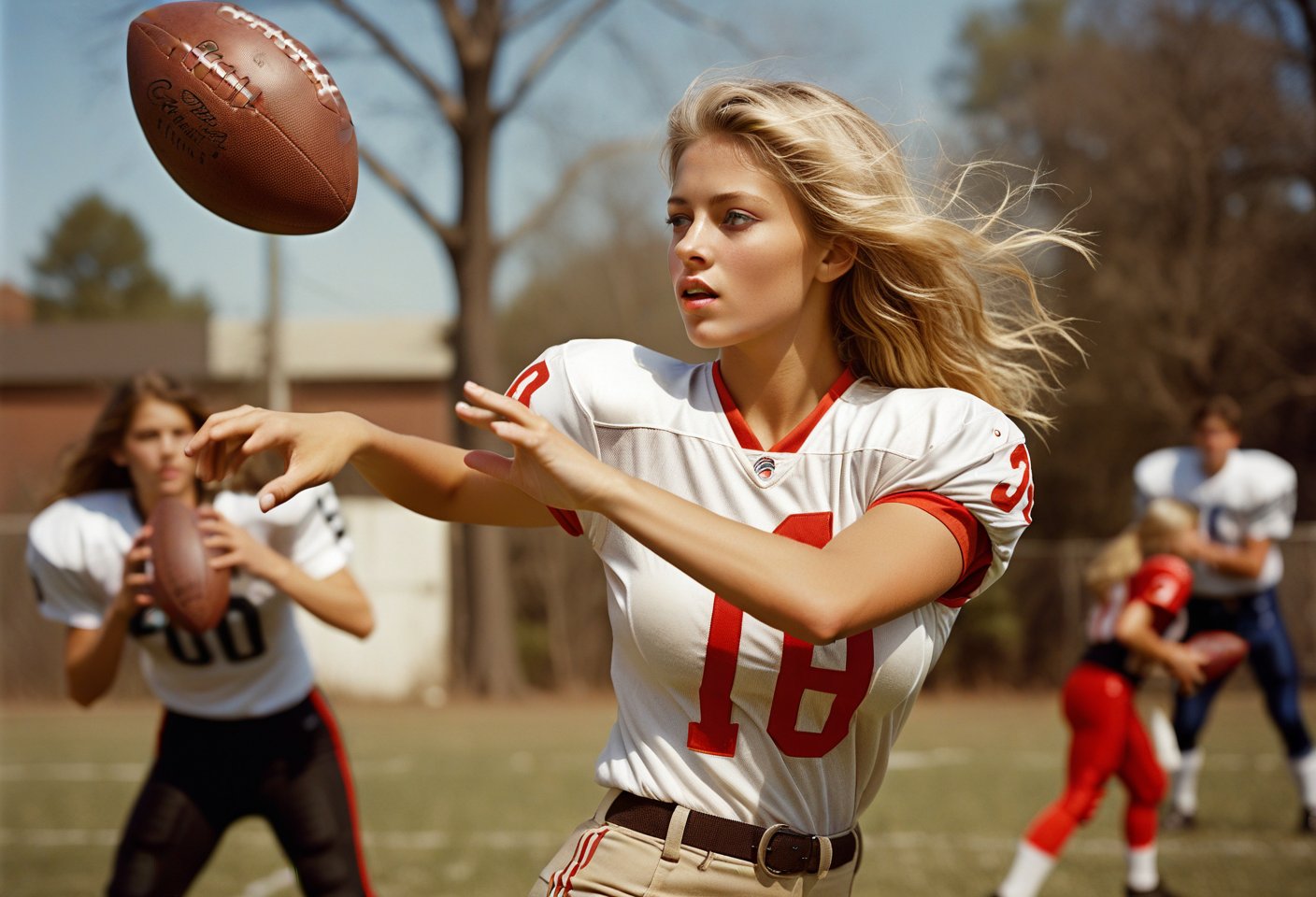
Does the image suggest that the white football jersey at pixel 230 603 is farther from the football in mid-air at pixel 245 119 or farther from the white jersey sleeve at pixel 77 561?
the football in mid-air at pixel 245 119

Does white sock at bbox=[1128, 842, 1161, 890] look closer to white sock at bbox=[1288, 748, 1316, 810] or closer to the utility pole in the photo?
white sock at bbox=[1288, 748, 1316, 810]

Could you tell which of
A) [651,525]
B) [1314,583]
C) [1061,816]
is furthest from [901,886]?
[1314,583]

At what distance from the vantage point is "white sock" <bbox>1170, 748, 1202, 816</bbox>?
6332 millimetres

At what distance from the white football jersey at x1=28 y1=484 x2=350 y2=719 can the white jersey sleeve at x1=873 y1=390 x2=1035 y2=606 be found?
2067mm

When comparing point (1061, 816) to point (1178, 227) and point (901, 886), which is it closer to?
point (901, 886)

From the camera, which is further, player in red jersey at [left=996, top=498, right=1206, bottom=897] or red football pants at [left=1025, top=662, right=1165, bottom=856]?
red football pants at [left=1025, top=662, right=1165, bottom=856]

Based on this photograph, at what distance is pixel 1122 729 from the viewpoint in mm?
4703

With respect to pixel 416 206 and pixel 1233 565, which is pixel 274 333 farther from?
pixel 1233 565

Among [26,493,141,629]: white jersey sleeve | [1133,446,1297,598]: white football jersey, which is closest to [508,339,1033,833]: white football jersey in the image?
[26,493,141,629]: white jersey sleeve

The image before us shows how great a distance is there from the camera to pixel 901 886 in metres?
5.21

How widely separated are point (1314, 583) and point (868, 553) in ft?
43.2

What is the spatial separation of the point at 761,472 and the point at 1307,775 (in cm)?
507

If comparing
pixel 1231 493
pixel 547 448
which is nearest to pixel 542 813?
pixel 1231 493

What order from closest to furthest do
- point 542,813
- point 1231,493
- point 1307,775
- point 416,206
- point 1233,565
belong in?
point 1307,775 < point 1233,565 < point 542,813 < point 1231,493 < point 416,206
